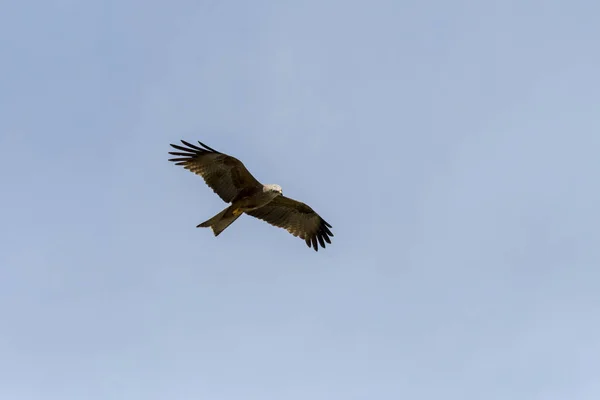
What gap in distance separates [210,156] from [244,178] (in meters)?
0.81

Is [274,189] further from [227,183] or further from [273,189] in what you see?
[227,183]

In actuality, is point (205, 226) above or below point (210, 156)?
below

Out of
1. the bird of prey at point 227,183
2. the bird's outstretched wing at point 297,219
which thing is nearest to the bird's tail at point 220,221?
the bird of prey at point 227,183

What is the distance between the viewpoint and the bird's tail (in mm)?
17109

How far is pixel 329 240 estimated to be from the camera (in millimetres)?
19641

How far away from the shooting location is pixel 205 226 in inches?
677

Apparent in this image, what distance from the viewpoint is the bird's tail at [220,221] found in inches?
674

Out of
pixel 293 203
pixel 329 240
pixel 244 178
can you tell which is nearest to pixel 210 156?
pixel 244 178

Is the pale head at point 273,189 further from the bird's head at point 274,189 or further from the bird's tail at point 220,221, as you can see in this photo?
the bird's tail at point 220,221

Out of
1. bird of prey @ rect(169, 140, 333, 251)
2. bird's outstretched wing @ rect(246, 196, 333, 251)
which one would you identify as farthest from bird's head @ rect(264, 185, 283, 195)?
bird's outstretched wing @ rect(246, 196, 333, 251)

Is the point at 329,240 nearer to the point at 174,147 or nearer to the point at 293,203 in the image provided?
the point at 293,203

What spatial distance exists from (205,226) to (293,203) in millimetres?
2356

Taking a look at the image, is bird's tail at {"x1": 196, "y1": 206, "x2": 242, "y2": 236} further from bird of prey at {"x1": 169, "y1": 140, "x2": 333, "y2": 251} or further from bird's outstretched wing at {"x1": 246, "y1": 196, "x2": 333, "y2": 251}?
bird's outstretched wing at {"x1": 246, "y1": 196, "x2": 333, "y2": 251}

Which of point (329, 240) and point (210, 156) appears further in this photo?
point (329, 240)
